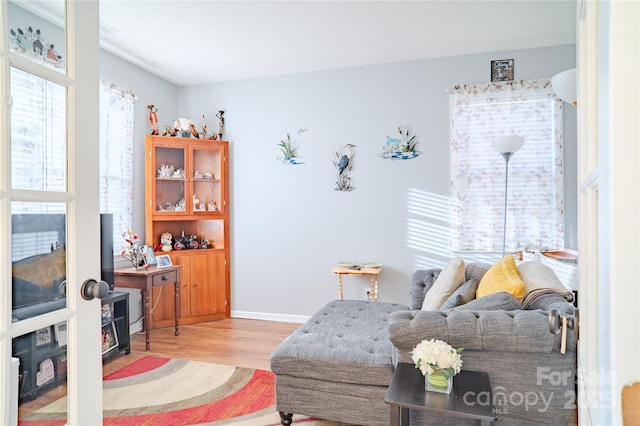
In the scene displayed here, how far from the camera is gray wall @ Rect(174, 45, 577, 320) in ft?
12.9

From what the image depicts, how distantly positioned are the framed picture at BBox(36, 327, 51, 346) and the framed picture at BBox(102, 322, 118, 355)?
97.1 inches

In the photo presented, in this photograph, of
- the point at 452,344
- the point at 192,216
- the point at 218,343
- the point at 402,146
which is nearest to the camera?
the point at 452,344

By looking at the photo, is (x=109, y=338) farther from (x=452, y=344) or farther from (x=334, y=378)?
(x=452, y=344)

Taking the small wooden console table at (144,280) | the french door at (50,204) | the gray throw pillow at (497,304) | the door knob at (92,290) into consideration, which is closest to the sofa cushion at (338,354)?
the gray throw pillow at (497,304)

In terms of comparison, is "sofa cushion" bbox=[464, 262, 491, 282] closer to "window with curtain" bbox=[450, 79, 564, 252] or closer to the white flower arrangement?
"window with curtain" bbox=[450, 79, 564, 252]

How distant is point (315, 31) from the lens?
10.9ft

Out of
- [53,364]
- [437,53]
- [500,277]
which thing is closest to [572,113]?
[437,53]

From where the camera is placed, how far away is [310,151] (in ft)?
14.2

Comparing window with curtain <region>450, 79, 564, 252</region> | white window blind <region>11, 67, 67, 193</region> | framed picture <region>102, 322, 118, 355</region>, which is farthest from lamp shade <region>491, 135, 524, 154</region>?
framed picture <region>102, 322, 118, 355</region>

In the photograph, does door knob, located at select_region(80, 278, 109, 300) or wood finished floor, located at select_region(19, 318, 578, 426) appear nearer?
door knob, located at select_region(80, 278, 109, 300)

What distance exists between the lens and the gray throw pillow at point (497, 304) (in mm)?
1937

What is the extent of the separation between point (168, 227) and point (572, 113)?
169 inches

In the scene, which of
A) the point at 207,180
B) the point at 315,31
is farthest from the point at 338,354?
the point at 207,180

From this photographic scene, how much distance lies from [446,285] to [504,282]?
17.4 inches
